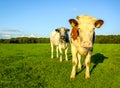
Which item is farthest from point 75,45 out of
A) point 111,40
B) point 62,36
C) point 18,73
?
point 111,40

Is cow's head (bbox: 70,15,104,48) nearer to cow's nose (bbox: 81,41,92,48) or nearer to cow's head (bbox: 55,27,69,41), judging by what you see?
cow's nose (bbox: 81,41,92,48)

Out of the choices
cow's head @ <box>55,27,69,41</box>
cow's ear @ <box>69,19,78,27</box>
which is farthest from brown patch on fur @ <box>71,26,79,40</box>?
cow's head @ <box>55,27,69,41</box>

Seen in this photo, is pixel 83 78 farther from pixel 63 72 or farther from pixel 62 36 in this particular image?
pixel 62 36

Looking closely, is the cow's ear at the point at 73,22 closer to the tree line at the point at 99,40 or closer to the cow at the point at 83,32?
the cow at the point at 83,32

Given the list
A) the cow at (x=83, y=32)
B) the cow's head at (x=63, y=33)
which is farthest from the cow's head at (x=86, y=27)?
the cow's head at (x=63, y=33)

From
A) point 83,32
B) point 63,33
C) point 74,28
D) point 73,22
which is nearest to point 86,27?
point 83,32

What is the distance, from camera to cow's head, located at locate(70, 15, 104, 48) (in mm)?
11654

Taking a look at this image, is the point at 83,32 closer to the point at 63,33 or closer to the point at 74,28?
the point at 74,28

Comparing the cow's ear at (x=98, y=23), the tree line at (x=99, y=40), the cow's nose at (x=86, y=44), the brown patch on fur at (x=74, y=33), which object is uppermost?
the cow's ear at (x=98, y=23)

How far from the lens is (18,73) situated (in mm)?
14570

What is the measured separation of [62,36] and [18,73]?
7214 millimetres

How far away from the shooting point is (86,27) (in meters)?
12.0

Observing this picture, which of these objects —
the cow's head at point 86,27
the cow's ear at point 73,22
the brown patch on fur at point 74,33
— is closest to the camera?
the cow's head at point 86,27

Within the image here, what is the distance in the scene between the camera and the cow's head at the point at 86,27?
11.7 meters
